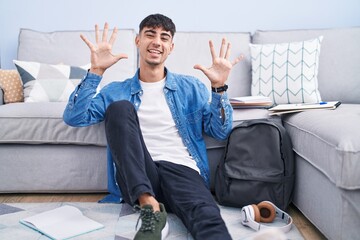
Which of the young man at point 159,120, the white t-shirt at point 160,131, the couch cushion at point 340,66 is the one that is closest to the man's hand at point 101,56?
the young man at point 159,120

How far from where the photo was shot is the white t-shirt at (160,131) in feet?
5.59

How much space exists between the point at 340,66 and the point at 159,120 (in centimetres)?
124

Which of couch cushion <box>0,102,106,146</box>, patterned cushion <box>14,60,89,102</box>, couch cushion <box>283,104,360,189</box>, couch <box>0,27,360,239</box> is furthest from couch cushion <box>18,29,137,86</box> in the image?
couch cushion <box>283,104,360,189</box>

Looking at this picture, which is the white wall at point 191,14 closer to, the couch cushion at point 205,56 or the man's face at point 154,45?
the couch cushion at point 205,56

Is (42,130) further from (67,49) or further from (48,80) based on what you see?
(67,49)

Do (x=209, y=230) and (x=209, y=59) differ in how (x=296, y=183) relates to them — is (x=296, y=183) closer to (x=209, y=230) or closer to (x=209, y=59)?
(x=209, y=230)

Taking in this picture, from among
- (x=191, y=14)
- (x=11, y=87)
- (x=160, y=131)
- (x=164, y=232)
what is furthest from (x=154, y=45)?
(x=191, y=14)

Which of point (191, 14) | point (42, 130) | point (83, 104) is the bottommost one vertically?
point (42, 130)

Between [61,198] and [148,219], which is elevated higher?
[148,219]

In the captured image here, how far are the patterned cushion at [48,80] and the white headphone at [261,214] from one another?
3.89 feet

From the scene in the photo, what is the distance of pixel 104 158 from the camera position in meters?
1.89

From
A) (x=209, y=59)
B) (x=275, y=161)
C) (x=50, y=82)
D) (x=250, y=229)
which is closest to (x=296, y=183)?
(x=275, y=161)

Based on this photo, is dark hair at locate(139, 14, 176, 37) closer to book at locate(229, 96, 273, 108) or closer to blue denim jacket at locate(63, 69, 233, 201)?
blue denim jacket at locate(63, 69, 233, 201)

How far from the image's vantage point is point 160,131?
1723mm
